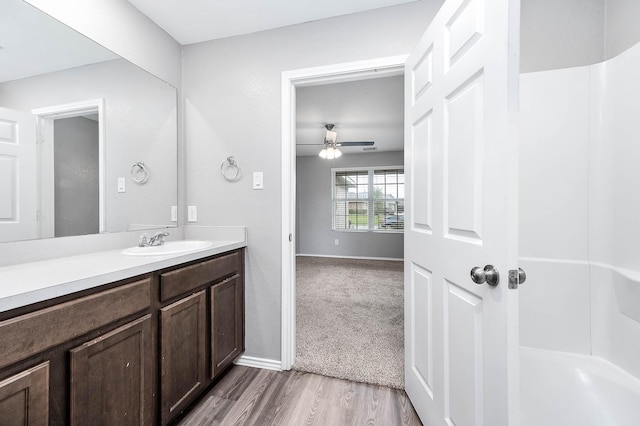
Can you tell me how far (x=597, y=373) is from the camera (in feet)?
3.78

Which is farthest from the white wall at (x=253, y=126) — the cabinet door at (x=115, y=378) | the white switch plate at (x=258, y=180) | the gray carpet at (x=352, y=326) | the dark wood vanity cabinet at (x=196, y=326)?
the cabinet door at (x=115, y=378)

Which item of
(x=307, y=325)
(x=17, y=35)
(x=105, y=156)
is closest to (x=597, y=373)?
(x=307, y=325)

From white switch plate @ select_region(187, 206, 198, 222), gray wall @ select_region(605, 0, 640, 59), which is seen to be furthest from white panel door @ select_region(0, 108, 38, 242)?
gray wall @ select_region(605, 0, 640, 59)

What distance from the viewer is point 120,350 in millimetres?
1042

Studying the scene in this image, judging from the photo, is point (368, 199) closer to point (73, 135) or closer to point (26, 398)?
point (73, 135)

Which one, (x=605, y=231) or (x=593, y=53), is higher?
(x=593, y=53)

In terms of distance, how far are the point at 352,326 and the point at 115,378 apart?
1909 millimetres

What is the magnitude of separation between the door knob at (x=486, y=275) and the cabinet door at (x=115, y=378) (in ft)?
4.37

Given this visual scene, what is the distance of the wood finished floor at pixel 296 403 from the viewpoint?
1416mm

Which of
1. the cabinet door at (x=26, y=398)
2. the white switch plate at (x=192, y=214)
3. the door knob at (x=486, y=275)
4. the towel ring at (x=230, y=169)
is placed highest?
the towel ring at (x=230, y=169)

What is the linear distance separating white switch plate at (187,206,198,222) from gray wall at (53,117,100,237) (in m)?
0.59

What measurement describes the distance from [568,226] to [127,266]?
203 centimetres

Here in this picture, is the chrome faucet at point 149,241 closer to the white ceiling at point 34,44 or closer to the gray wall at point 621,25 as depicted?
the white ceiling at point 34,44

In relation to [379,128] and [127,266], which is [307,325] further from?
[379,128]
